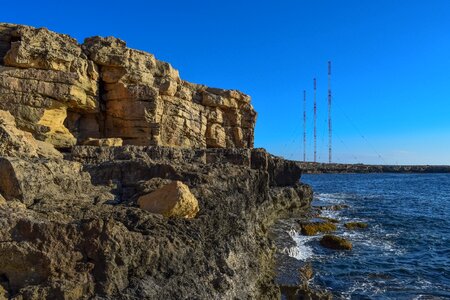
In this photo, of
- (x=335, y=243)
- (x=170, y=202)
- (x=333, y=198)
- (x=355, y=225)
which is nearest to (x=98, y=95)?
(x=335, y=243)

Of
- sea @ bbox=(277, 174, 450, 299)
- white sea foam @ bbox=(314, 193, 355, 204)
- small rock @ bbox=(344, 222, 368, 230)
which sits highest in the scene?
white sea foam @ bbox=(314, 193, 355, 204)

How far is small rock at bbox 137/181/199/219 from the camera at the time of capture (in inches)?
372

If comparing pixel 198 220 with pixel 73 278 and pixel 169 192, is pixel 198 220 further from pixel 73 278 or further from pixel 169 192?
pixel 73 278

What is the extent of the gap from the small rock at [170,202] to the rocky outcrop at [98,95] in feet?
64.5

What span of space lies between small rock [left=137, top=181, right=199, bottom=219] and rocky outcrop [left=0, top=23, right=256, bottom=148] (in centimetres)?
1965

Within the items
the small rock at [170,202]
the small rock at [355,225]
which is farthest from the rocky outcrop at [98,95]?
the small rock at [170,202]

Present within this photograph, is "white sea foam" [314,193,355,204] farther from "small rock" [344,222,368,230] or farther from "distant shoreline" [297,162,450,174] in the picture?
"distant shoreline" [297,162,450,174]

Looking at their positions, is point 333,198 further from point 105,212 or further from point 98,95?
point 105,212

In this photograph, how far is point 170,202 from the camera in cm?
949

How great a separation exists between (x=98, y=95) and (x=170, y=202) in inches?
983

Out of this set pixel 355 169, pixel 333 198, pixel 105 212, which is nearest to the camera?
pixel 105 212

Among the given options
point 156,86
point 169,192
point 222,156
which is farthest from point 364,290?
point 156,86

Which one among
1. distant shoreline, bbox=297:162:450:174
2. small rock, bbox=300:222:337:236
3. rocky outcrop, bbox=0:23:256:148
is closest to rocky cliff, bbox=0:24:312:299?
rocky outcrop, bbox=0:23:256:148

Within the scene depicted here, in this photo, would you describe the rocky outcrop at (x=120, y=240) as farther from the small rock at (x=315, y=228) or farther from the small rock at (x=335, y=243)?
the small rock at (x=315, y=228)
